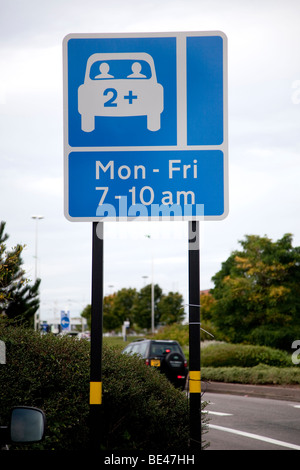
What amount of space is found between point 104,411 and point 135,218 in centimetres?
183

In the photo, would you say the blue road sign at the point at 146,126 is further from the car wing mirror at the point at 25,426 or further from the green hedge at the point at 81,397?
the car wing mirror at the point at 25,426

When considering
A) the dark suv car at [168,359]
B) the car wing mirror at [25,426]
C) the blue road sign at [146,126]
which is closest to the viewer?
the car wing mirror at [25,426]

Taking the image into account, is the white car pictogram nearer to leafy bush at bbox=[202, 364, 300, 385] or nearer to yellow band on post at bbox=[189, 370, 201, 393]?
yellow band on post at bbox=[189, 370, 201, 393]

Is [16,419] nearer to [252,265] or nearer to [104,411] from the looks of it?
[104,411]

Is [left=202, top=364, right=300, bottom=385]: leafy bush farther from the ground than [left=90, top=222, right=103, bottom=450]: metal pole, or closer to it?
closer to it

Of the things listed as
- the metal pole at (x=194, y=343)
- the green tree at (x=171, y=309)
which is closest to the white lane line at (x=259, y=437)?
the metal pole at (x=194, y=343)

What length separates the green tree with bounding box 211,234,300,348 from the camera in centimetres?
3241

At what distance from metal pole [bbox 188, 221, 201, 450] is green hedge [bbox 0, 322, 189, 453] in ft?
1.83

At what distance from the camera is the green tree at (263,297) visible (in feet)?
106

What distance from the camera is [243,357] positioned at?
25.1m

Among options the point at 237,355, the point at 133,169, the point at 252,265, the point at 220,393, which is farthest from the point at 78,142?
the point at 252,265

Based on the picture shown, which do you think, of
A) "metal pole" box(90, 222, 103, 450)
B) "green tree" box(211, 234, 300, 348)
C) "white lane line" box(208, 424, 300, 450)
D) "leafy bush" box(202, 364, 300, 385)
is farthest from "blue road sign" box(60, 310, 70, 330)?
"metal pole" box(90, 222, 103, 450)

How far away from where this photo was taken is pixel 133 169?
193 inches

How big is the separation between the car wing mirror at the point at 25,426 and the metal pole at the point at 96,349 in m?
1.69
